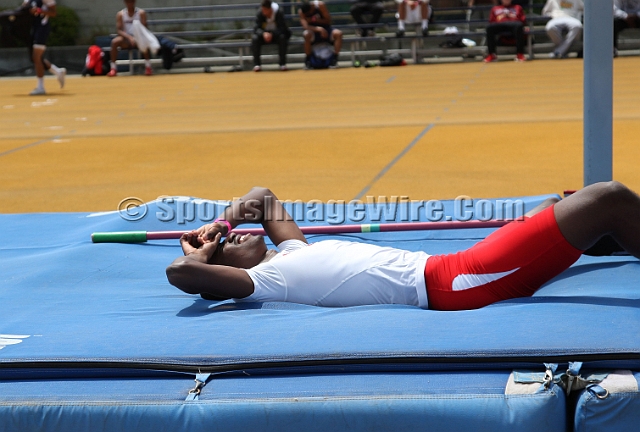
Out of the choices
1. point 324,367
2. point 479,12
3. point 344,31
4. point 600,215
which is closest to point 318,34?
point 344,31

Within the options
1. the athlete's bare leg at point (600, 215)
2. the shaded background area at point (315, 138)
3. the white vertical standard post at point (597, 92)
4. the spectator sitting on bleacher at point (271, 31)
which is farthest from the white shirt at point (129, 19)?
the athlete's bare leg at point (600, 215)

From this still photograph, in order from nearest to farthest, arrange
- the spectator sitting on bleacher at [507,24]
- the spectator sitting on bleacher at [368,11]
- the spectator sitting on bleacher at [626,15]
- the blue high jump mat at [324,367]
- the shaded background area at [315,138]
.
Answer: the blue high jump mat at [324,367]
the shaded background area at [315,138]
the spectator sitting on bleacher at [626,15]
the spectator sitting on bleacher at [507,24]
the spectator sitting on bleacher at [368,11]

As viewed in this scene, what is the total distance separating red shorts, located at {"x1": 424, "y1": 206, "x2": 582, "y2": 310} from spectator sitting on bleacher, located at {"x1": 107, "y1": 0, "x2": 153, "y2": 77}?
43.1 ft

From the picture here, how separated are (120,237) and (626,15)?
39.2 ft

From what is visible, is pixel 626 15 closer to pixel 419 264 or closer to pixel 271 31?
pixel 271 31

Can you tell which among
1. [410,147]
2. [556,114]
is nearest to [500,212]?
[410,147]

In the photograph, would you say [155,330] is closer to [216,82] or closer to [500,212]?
[500,212]

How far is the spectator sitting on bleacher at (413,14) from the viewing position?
14.5 meters

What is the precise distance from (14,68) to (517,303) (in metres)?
16.7

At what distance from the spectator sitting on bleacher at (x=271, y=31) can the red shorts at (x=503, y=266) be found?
12.2 meters

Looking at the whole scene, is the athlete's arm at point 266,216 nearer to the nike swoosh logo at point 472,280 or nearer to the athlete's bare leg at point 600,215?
the nike swoosh logo at point 472,280

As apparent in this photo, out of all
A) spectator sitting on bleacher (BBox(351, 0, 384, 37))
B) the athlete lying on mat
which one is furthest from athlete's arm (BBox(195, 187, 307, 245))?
spectator sitting on bleacher (BBox(351, 0, 384, 37))

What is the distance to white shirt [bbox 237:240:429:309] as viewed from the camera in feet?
9.04

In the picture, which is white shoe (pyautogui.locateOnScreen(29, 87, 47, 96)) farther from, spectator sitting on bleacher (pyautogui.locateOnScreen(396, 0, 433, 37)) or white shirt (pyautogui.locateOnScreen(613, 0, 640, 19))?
white shirt (pyautogui.locateOnScreen(613, 0, 640, 19))
